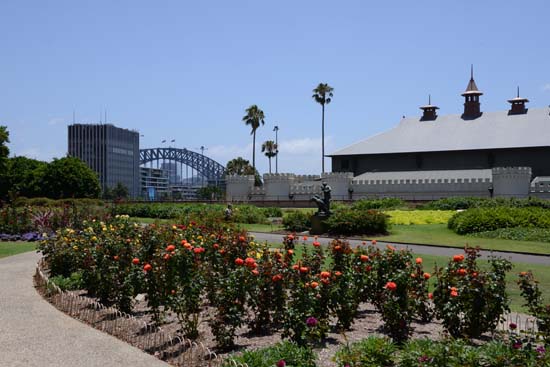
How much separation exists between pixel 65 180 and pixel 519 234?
5821cm

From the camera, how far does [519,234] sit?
25.0m

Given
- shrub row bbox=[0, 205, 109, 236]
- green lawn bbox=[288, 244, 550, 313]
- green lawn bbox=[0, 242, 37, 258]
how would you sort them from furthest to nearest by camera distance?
shrub row bbox=[0, 205, 109, 236] < green lawn bbox=[0, 242, 37, 258] < green lawn bbox=[288, 244, 550, 313]

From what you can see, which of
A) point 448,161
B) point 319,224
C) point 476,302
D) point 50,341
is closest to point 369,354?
point 476,302

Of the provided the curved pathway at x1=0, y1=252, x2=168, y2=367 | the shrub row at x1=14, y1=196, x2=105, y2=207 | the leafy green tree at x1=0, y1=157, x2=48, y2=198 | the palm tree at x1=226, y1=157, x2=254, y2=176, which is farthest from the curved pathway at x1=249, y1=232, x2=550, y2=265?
the palm tree at x1=226, y1=157, x2=254, y2=176

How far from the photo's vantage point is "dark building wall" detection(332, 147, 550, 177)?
56750 mm

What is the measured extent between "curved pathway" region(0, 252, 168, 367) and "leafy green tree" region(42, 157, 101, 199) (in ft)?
203

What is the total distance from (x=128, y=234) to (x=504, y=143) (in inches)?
2003

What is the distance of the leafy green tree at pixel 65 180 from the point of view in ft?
233

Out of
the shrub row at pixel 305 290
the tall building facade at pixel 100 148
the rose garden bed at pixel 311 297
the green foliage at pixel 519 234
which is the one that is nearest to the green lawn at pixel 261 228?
the green foliage at pixel 519 234

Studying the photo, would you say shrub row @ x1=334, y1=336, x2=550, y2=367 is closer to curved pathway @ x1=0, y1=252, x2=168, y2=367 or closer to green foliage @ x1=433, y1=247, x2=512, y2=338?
green foliage @ x1=433, y1=247, x2=512, y2=338

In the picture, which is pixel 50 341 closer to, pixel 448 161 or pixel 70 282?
pixel 70 282

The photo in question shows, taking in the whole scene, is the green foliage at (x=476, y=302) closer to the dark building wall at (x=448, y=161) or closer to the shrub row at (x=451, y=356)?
the shrub row at (x=451, y=356)

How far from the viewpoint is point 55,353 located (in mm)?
7996

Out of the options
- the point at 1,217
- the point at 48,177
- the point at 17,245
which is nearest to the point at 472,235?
the point at 17,245
